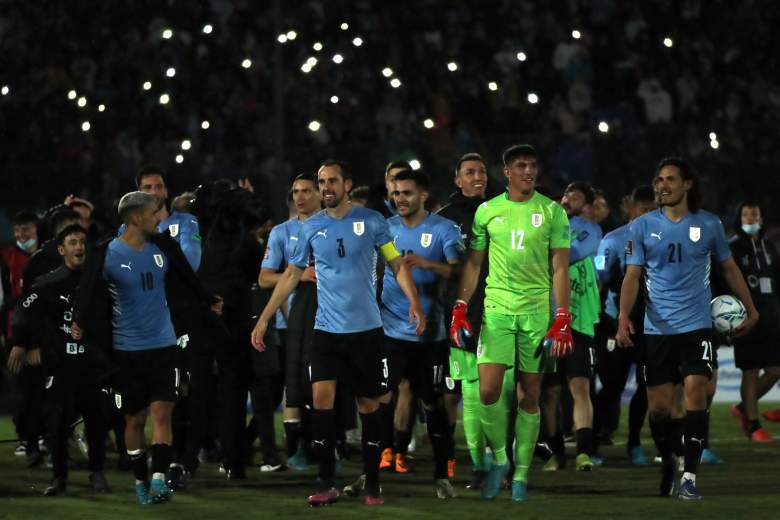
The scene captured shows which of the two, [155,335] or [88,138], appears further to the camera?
[88,138]

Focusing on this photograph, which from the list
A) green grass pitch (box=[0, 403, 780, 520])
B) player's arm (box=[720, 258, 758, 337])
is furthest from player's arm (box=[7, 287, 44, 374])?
player's arm (box=[720, 258, 758, 337])

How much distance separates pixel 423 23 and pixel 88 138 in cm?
551

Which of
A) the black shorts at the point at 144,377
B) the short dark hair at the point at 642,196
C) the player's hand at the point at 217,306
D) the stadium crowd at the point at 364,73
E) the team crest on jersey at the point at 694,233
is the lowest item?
the black shorts at the point at 144,377

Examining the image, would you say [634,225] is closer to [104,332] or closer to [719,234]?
[719,234]

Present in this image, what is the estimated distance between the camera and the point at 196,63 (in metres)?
23.7

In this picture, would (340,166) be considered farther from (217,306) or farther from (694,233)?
(694,233)

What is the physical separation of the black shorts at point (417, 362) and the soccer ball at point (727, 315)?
197 centimetres

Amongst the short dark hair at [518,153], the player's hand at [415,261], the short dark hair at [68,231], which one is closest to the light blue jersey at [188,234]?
the short dark hair at [68,231]

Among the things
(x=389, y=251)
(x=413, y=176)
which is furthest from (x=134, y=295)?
(x=413, y=176)

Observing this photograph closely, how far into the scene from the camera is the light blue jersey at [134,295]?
1052cm

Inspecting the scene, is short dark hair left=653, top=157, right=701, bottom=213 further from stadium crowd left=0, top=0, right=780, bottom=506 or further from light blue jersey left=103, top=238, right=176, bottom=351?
light blue jersey left=103, top=238, right=176, bottom=351

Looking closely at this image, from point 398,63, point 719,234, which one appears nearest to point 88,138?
point 398,63

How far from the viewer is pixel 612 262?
1344 centimetres

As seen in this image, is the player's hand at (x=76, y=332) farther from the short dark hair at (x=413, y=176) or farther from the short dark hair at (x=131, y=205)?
the short dark hair at (x=413, y=176)
